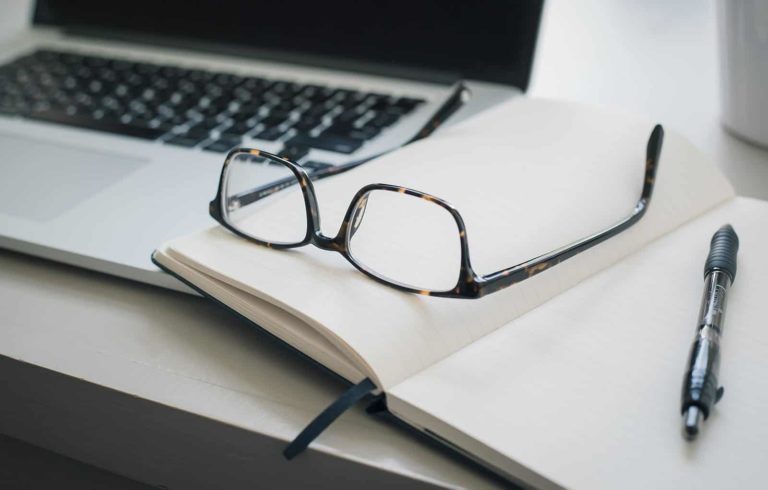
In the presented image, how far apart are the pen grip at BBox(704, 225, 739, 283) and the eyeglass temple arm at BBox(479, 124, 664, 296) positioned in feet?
0.16

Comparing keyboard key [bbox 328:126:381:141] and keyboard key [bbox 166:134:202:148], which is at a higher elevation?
keyboard key [bbox 328:126:381:141]

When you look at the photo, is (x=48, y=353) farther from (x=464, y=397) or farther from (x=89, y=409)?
(x=464, y=397)

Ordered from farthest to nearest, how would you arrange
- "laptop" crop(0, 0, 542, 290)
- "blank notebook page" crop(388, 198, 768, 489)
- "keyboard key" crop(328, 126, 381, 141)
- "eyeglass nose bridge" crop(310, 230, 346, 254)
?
"keyboard key" crop(328, 126, 381, 141) → "laptop" crop(0, 0, 542, 290) → "eyeglass nose bridge" crop(310, 230, 346, 254) → "blank notebook page" crop(388, 198, 768, 489)

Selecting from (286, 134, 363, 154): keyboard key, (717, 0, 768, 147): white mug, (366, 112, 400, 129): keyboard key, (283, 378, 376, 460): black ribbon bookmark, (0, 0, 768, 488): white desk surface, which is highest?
(717, 0, 768, 147): white mug

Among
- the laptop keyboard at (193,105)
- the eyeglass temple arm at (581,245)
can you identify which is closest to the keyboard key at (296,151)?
Answer: the laptop keyboard at (193,105)

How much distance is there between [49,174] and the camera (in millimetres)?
654

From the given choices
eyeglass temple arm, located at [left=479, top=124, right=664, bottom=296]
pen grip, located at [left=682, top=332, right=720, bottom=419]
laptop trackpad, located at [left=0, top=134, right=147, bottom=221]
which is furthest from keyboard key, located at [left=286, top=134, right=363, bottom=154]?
pen grip, located at [left=682, top=332, right=720, bottom=419]

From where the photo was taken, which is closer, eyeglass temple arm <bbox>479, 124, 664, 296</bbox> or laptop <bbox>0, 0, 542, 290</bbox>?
eyeglass temple arm <bbox>479, 124, 664, 296</bbox>

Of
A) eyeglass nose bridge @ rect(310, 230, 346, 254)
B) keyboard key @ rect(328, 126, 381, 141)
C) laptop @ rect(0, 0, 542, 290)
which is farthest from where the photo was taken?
keyboard key @ rect(328, 126, 381, 141)

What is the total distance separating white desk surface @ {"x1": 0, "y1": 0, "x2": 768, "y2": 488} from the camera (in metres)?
0.39

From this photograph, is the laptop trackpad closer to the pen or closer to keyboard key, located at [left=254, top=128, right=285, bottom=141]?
keyboard key, located at [left=254, top=128, right=285, bottom=141]

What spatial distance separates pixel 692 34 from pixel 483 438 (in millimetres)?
785

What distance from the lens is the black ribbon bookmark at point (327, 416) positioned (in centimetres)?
38

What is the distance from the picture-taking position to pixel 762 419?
366 millimetres
